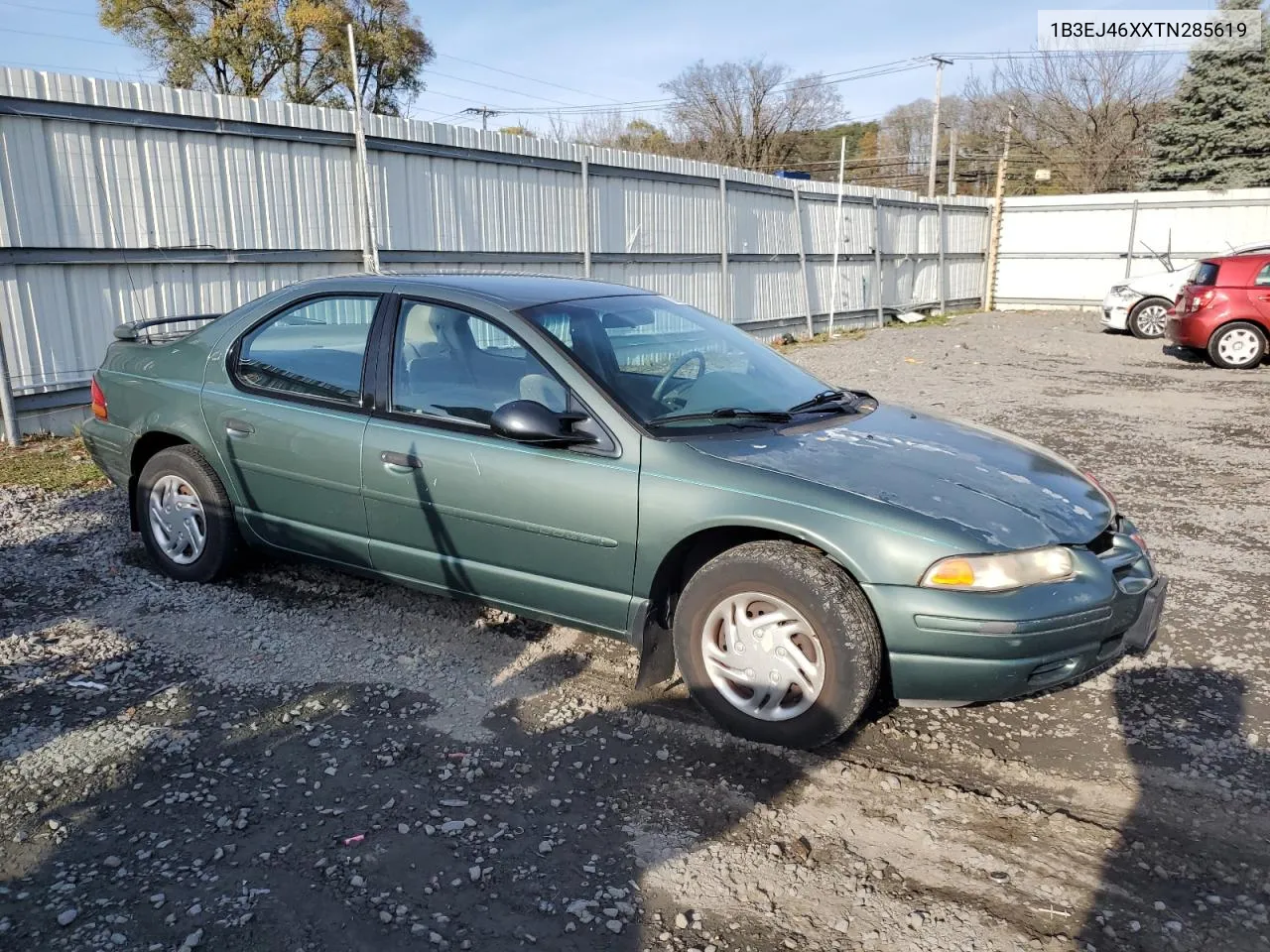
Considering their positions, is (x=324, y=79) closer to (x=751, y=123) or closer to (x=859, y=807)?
(x=751, y=123)

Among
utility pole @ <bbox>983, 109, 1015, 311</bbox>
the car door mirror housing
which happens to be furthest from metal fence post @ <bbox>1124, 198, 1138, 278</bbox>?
the car door mirror housing

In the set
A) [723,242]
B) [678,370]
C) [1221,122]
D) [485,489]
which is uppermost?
[1221,122]

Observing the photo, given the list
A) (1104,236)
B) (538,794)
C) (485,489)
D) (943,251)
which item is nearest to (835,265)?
(943,251)

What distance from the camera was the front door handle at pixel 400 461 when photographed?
397 cm

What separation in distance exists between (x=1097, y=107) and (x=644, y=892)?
167ft

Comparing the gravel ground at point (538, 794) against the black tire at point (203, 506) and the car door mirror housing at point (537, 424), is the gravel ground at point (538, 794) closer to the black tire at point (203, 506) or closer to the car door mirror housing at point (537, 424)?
the black tire at point (203, 506)

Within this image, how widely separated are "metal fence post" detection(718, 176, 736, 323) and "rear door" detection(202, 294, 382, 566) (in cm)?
1143

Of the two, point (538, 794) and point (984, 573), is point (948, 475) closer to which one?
point (984, 573)

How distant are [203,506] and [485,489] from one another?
1771 millimetres

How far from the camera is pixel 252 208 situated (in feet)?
29.3

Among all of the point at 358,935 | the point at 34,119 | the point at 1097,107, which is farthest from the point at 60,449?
the point at 1097,107

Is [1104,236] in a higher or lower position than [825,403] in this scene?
higher

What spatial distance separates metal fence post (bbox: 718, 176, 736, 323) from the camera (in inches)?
606

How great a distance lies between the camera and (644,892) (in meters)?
2.65
